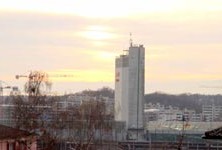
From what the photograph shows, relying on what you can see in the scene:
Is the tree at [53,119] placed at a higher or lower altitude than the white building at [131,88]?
lower

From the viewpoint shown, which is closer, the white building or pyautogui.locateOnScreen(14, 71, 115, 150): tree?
pyautogui.locateOnScreen(14, 71, 115, 150): tree

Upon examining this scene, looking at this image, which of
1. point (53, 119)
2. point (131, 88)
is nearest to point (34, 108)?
point (53, 119)

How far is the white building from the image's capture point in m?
160

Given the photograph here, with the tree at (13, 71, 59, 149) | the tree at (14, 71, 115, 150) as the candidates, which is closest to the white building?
the tree at (14, 71, 115, 150)

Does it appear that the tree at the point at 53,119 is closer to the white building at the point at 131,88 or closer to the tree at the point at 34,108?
the tree at the point at 34,108

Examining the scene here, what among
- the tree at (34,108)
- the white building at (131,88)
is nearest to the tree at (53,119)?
the tree at (34,108)

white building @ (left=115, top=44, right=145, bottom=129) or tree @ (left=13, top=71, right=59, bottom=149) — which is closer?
tree @ (left=13, top=71, right=59, bottom=149)

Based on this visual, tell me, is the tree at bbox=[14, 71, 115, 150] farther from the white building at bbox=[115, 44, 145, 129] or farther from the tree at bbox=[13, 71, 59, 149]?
the white building at bbox=[115, 44, 145, 129]

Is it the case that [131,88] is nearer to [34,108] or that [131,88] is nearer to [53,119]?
[53,119]

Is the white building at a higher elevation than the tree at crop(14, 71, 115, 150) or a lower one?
higher

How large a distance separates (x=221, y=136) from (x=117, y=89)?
15201 cm

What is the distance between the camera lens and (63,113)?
66.9 metres

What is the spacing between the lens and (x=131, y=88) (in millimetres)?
163125

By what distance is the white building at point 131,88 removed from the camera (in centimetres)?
15950
